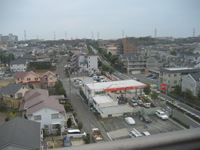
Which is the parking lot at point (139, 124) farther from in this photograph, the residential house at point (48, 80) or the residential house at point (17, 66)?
the residential house at point (17, 66)

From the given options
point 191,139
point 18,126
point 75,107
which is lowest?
point 75,107

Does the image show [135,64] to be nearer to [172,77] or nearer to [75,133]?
[172,77]

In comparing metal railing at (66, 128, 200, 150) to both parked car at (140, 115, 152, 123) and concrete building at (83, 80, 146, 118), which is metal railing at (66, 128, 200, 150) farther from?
concrete building at (83, 80, 146, 118)

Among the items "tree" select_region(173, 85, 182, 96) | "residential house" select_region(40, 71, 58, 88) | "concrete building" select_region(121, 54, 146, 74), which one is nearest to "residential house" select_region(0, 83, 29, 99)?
"residential house" select_region(40, 71, 58, 88)

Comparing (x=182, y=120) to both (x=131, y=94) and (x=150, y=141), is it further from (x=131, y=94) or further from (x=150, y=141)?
(x=150, y=141)

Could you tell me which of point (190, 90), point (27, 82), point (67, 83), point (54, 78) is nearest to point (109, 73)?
point (67, 83)

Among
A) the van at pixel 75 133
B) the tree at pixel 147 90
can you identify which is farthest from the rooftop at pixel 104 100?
the tree at pixel 147 90
